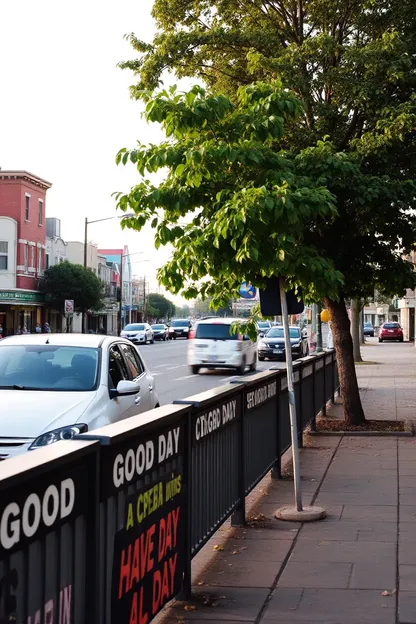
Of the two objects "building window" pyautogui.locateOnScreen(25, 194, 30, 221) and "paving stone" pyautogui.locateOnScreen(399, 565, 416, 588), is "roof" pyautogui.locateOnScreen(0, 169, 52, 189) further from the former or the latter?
"paving stone" pyautogui.locateOnScreen(399, 565, 416, 588)

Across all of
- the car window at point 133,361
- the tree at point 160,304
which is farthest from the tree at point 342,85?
the tree at point 160,304

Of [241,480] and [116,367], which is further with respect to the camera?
[116,367]

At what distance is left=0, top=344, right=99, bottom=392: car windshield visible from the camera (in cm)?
918

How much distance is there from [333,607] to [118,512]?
1904 mm

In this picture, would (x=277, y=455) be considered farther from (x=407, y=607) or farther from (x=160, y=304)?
(x=160, y=304)

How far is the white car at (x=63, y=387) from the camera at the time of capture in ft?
25.7

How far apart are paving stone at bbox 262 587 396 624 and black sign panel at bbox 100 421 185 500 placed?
1.08m

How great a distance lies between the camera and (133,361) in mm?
10938

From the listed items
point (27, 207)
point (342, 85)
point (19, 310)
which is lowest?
point (19, 310)

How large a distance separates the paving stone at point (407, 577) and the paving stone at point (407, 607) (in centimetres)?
10

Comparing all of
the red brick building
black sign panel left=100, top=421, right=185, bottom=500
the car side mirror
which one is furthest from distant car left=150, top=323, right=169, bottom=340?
black sign panel left=100, top=421, right=185, bottom=500

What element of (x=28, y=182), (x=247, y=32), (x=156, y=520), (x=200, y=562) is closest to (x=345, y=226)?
(x=247, y=32)

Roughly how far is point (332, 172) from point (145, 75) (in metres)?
4.41

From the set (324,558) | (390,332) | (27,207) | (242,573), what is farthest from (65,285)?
(242,573)
